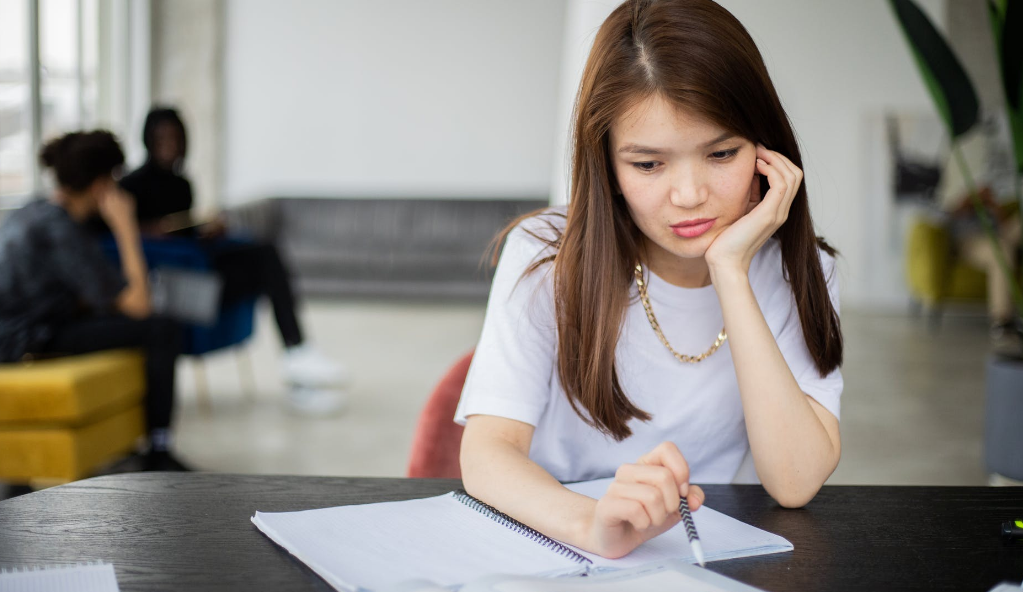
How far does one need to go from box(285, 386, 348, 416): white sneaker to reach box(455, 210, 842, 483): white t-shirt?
2.97 m

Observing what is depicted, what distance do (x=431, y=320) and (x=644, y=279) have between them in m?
5.33

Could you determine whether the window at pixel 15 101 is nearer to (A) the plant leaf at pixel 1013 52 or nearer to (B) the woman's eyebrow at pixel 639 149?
(A) the plant leaf at pixel 1013 52

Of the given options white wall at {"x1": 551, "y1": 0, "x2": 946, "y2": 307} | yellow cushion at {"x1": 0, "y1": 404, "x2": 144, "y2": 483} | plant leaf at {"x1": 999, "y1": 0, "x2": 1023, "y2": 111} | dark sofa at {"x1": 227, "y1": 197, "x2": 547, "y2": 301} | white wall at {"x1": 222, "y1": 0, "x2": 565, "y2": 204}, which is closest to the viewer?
plant leaf at {"x1": 999, "y1": 0, "x2": 1023, "y2": 111}

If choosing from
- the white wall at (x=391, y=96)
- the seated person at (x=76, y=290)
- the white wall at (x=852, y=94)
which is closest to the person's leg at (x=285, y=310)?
the seated person at (x=76, y=290)

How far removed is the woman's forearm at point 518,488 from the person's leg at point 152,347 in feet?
7.52

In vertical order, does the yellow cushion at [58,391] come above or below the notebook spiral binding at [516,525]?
below

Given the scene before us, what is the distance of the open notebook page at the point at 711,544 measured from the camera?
80cm

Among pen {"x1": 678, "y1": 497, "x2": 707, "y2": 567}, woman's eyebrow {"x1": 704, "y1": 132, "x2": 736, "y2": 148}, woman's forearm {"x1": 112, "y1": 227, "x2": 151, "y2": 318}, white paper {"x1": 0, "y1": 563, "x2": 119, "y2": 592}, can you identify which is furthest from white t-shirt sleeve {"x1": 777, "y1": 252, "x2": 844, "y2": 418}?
woman's forearm {"x1": 112, "y1": 227, "x2": 151, "y2": 318}

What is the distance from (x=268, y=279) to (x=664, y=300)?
11.2 feet

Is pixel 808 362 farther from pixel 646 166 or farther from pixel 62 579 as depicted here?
pixel 62 579

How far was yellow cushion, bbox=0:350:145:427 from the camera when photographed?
2.65m

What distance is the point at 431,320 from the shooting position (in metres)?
6.48

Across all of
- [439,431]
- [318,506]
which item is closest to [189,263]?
[439,431]

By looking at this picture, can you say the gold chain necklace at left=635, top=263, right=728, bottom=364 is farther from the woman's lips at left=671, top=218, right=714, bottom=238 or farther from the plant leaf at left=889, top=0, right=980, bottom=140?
the plant leaf at left=889, top=0, right=980, bottom=140
